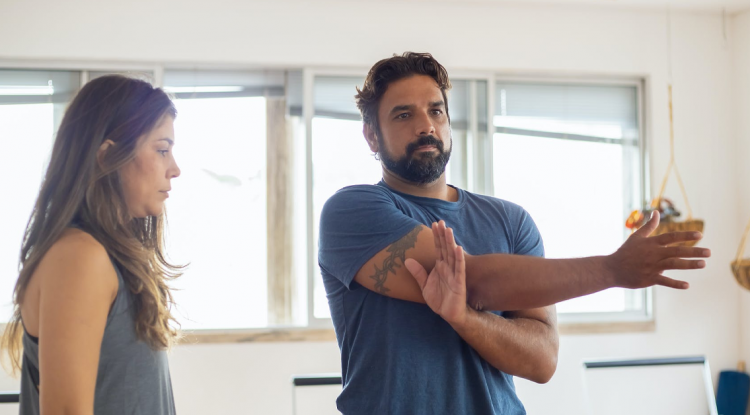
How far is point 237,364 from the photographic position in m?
3.73

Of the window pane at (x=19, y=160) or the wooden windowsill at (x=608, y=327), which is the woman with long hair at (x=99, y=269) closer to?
the window pane at (x=19, y=160)

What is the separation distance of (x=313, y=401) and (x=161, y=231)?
164 centimetres

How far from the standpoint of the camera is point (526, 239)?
1.55 metres

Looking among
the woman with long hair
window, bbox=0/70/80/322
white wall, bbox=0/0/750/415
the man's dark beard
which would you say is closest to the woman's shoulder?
the woman with long hair

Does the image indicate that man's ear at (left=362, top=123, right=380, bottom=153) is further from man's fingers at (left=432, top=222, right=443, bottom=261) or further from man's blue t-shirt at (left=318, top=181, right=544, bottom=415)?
man's fingers at (left=432, top=222, right=443, bottom=261)

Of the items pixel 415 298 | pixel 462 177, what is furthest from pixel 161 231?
pixel 462 177

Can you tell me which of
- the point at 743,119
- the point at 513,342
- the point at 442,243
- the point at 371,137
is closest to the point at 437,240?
the point at 442,243

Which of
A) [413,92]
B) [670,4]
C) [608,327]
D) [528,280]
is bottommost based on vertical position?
[608,327]

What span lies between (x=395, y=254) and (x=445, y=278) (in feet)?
0.40

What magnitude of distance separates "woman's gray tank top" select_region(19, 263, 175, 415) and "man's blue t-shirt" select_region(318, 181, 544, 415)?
405 mm

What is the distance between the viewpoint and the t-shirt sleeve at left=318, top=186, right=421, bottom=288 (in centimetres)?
131

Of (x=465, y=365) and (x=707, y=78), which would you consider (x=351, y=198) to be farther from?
(x=707, y=78)

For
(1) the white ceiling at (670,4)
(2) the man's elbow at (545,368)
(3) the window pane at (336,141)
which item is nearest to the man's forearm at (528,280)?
(2) the man's elbow at (545,368)

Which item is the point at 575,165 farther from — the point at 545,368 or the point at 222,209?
the point at 545,368
